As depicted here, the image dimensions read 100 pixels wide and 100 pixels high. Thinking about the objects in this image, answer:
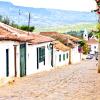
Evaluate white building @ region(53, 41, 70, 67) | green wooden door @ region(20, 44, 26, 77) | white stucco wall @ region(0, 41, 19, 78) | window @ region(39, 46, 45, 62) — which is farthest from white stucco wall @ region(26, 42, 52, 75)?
white building @ region(53, 41, 70, 67)

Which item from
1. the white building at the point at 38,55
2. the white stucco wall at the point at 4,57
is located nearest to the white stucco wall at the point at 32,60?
the white building at the point at 38,55

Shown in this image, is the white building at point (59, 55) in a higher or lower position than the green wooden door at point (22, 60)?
lower

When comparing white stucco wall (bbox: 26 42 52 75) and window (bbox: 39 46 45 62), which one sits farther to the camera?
window (bbox: 39 46 45 62)

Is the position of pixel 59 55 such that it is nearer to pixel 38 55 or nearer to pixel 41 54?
pixel 41 54

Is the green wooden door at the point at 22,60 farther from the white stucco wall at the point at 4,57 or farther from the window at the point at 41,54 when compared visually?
the window at the point at 41,54

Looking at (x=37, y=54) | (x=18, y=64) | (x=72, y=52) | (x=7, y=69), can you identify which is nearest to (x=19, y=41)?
(x=18, y=64)

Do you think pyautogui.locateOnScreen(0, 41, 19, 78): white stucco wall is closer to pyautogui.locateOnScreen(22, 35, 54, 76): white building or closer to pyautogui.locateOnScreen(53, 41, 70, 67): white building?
pyautogui.locateOnScreen(22, 35, 54, 76): white building

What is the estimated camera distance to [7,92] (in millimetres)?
17125

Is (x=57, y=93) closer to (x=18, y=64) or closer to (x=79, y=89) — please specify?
(x=79, y=89)

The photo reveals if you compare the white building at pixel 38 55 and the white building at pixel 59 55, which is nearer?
the white building at pixel 38 55

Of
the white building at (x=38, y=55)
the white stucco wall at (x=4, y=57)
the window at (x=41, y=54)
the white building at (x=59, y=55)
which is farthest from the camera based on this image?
the white building at (x=59, y=55)

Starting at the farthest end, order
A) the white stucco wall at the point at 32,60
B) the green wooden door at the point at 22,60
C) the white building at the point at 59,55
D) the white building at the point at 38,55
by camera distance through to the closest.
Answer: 1. the white building at the point at 59,55
2. the white building at the point at 38,55
3. the white stucco wall at the point at 32,60
4. the green wooden door at the point at 22,60

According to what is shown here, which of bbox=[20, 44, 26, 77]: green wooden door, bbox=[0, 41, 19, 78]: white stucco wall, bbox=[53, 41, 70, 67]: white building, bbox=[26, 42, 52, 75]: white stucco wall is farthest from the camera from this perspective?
bbox=[53, 41, 70, 67]: white building

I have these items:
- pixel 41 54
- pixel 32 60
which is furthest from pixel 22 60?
pixel 41 54
